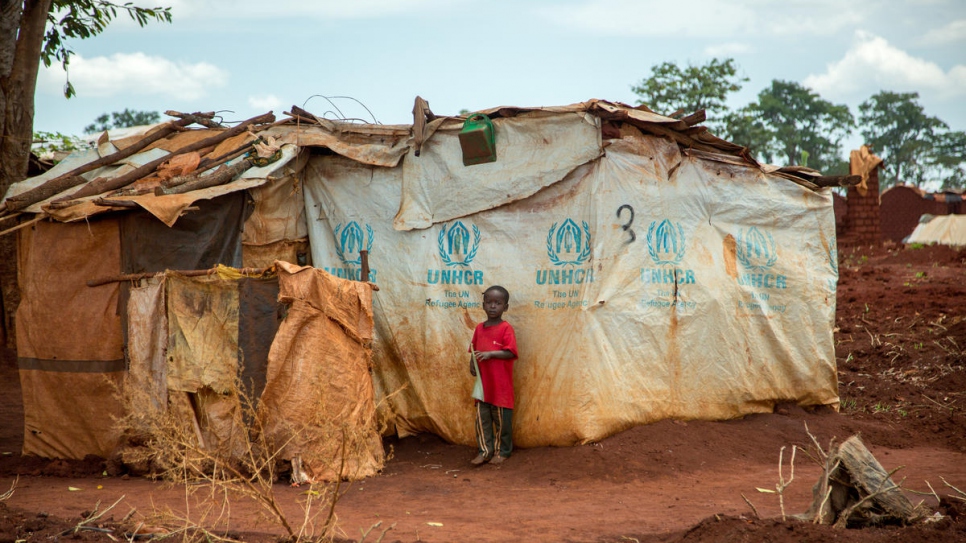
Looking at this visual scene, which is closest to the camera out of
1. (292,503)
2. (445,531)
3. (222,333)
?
(445,531)

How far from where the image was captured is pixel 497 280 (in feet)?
20.7

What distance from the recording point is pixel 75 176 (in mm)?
6746

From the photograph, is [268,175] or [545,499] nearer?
[545,499]

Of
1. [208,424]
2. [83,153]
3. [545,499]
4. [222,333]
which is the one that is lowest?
[545,499]

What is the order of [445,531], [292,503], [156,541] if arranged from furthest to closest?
[292,503], [445,531], [156,541]

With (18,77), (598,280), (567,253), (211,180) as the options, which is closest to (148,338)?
(211,180)

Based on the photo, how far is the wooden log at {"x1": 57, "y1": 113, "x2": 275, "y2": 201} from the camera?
6.39 metres

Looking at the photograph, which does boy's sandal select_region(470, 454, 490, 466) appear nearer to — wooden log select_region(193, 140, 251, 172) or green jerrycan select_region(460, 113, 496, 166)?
green jerrycan select_region(460, 113, 496, 166)

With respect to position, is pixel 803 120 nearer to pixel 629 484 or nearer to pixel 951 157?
pixel 951 157

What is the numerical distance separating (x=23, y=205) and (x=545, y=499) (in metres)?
4.59

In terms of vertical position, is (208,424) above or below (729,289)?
below

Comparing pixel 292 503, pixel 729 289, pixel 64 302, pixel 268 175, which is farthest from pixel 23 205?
pixel 729 289

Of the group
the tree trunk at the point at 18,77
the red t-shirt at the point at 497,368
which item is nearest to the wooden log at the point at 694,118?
the red t-shirt at the point at 497,368

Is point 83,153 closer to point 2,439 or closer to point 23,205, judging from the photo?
point 23,205
